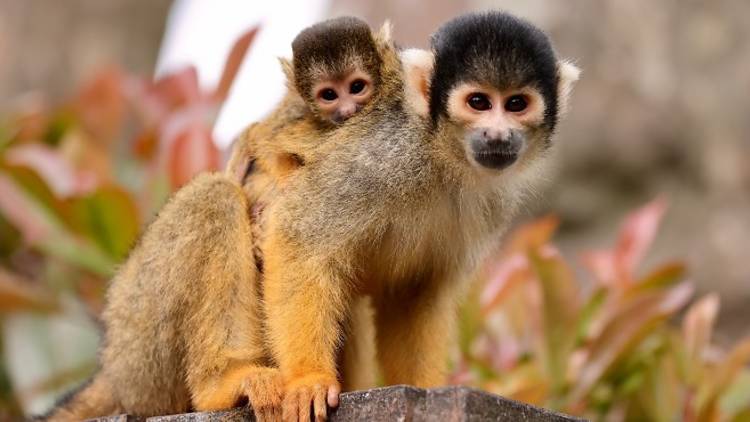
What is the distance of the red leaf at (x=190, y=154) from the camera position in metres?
4.71

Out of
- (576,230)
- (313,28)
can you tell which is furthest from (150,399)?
(576,230)

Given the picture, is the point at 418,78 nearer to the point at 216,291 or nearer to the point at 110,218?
the point at 216,291

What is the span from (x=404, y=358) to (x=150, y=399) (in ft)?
2.96

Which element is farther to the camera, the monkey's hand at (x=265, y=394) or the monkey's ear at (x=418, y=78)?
the monkey's ear at (x=418, y=78)

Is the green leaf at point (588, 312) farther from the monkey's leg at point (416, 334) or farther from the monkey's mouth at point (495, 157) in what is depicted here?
the monkey's mouth at point (495, 157)

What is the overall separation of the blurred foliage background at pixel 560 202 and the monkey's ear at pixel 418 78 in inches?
40.3

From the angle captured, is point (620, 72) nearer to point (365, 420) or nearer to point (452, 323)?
point (452, 323)

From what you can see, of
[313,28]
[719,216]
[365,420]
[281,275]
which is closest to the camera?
[365,420]

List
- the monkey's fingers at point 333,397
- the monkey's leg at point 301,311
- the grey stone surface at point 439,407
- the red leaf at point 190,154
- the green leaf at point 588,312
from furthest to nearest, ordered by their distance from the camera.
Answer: the red leaf at point 190,154
the green leaf at point 588,312
the monkey's leg at point 301,311
the monkey's fingers at point 333,397
the grey stone surface at point 439,407

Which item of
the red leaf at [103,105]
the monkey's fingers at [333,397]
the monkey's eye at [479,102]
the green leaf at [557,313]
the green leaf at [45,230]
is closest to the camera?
the monkey's fingers at [333,397]

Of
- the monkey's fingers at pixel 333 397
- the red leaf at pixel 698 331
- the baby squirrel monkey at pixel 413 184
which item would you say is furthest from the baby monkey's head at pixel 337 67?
the red leaf at pixel 698 331

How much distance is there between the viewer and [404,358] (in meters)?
3.67

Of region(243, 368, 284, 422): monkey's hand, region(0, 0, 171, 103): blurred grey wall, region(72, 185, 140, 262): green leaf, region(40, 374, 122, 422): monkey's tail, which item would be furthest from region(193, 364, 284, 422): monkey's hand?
region(0, 0, 171, 103): blurred grey wall

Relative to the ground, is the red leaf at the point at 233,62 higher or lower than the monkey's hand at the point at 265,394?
higher
